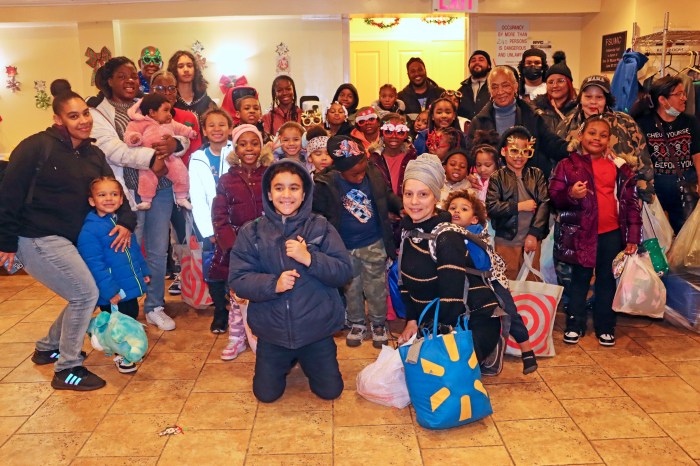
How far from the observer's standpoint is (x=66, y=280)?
342cm

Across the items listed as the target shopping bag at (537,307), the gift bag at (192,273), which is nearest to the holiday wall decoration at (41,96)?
the gift bag at (192,273)

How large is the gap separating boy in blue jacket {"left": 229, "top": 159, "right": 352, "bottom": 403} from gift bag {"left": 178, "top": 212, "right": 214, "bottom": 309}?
52.6 inches

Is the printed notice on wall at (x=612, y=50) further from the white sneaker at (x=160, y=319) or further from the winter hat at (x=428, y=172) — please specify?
the white sneaker at (x=160, y=319)

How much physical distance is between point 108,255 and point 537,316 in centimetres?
251

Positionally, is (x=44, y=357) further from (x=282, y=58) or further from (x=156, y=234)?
(x=282, y=58)

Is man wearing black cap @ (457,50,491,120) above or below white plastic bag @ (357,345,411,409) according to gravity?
above

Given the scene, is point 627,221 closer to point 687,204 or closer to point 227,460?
point 687,204

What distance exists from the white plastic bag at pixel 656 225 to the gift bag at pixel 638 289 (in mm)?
307

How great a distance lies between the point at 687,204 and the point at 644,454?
248 cm

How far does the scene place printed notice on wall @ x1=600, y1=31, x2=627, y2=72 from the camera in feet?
25.3

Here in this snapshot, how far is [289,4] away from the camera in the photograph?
8.16 m

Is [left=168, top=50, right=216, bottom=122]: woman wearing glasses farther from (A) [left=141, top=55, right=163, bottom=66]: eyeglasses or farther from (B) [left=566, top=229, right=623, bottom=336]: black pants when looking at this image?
(B) [left=566, top=229, right=623, bottom=336]: black pants

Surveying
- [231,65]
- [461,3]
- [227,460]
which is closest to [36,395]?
[227,460]

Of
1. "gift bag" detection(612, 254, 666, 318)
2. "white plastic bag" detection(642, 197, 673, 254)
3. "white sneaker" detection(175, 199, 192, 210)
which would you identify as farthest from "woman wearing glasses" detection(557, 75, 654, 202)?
"white sneaker" detection(175, 199, 192, 210)
